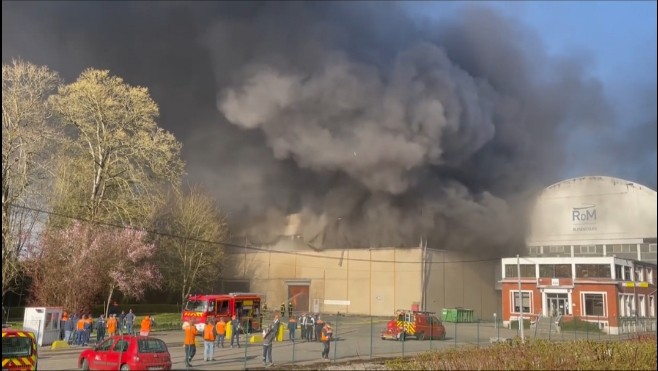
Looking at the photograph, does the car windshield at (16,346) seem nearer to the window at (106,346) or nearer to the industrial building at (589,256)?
the window at (106,346)

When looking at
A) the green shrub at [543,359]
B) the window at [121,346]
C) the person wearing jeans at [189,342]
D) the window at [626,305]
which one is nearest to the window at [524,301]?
the window at [626,305]

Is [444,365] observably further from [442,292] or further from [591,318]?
[442,292]

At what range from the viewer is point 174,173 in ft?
125

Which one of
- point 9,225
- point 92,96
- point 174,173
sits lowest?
point 9,225

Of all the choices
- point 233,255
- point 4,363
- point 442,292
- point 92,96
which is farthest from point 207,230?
point 4,363

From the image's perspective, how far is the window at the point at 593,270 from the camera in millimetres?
46062

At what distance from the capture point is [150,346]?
52.0ft

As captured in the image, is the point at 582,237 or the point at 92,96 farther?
the point at 582,237

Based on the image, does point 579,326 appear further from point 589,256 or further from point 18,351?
point 18,351

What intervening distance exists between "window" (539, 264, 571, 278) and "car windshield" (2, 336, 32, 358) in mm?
43482

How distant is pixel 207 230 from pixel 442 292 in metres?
24.9

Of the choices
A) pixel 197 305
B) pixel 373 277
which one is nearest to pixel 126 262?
pixel 197 305

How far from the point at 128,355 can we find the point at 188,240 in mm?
37189

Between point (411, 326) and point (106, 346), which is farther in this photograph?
point (411, 326)
